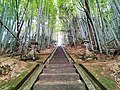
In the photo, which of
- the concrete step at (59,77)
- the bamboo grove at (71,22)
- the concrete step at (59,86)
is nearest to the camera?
the concrete step at (59,86)

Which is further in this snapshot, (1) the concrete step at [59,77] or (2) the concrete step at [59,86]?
(1) the concrete step at [59,77]

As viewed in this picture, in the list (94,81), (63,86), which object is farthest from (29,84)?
(94,81)

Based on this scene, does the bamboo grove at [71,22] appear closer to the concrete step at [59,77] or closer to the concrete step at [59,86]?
the concrete step at [59,77]

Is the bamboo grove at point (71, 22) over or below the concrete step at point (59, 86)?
over

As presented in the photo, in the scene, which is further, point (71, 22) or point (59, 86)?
point (71, 22)

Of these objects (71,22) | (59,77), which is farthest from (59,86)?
(71,22)

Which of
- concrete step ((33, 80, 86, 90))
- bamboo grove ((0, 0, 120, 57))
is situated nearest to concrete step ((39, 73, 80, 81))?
concrete step ((33, 80, 86, 90))

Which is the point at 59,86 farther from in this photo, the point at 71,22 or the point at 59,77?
the point at 71,22

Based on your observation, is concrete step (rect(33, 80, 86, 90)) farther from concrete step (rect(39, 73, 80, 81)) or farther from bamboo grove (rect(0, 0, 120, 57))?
bamboo grove (rect(0, 0, 120, 57))

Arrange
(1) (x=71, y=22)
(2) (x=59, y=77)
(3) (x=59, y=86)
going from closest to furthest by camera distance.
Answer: (3) (x=59, y=86) < (2) (x=59, y=77) < (1) (x=71, y=22)

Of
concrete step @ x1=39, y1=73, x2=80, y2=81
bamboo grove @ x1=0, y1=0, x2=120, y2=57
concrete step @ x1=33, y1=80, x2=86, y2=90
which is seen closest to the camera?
concrete step @ x1=33, y1=80, x2=86, y2=90

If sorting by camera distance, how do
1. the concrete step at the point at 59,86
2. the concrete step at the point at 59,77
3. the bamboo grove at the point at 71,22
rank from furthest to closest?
the bamboo grove at the point at 71,22
the concrete step at the point at 59,77
the concrete step at the point at 59,86

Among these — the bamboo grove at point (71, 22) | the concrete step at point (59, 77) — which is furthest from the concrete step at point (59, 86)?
the bamboo grove at point (71, 22)

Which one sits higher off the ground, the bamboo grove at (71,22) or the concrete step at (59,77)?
the bamboo grove at (71,22)
